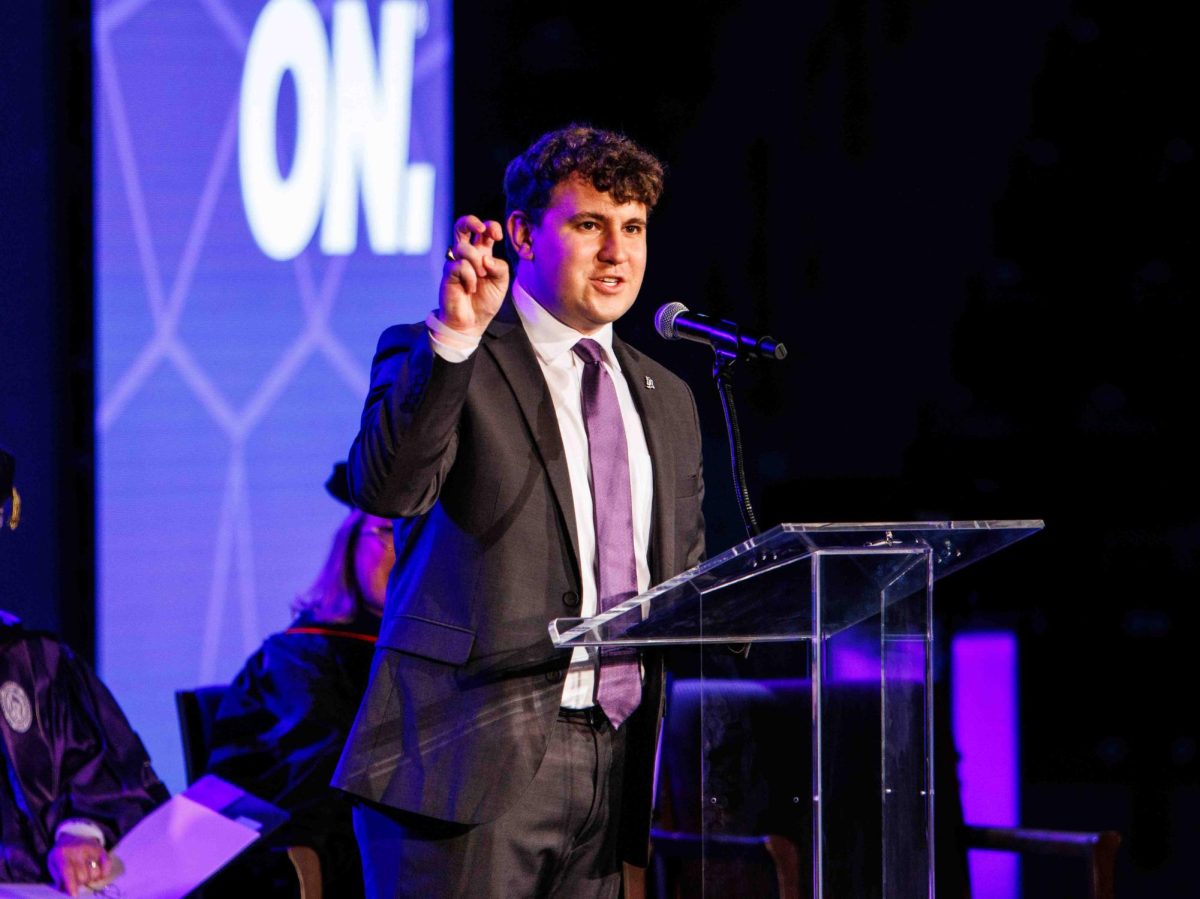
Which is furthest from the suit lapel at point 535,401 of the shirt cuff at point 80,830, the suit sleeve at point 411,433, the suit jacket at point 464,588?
the shirt cuff at point 80,830

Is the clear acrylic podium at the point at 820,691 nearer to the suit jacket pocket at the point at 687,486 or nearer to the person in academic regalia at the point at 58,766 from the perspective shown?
the suit jacket pocket at the point at 687,486

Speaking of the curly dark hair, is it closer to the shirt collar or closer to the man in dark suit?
the man in dark suit

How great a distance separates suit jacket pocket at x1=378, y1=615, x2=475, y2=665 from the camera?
1.85m

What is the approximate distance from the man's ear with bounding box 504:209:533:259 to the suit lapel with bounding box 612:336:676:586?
7.3 inches

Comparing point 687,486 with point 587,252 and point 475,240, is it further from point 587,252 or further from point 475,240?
point 475,240

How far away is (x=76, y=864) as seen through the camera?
2.71 metres

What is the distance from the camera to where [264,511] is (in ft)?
13.3

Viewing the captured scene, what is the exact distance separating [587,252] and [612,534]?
15.2 inches

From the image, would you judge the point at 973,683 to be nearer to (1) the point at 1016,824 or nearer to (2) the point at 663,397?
(1) the point at 1016,824

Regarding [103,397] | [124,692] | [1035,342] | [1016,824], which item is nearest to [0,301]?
[103,397]

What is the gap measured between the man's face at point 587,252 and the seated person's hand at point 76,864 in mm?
1439

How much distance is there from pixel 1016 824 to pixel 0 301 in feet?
9.41

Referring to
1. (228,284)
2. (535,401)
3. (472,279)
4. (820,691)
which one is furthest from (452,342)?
(228,284)

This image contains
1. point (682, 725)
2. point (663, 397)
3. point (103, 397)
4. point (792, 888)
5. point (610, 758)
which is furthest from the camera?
point (103, 397)
